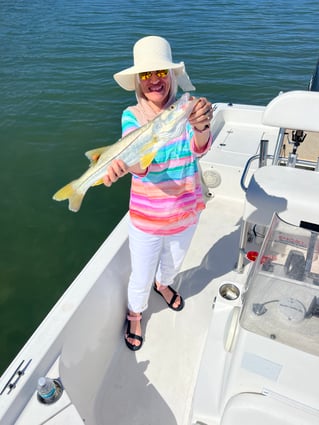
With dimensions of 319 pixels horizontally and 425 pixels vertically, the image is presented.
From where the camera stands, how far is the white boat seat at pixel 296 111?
2.89 metres

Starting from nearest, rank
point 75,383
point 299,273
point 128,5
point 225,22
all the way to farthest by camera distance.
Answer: point 299,273 → point 75,383 → point 225,22 → point 128,5

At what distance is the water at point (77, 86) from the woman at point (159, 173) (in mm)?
2459

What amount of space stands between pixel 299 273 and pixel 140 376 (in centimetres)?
171

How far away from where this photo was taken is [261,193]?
9.64 feet

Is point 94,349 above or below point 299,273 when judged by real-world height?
below

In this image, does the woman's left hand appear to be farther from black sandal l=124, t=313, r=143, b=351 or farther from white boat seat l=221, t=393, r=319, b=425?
black sandal l=124, t=313, r=143, b=351

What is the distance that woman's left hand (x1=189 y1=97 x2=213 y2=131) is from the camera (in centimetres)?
189

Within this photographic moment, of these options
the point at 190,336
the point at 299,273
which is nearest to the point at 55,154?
the point at 190,336

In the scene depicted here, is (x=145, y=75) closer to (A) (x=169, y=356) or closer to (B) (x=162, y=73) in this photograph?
(B) (x=162, y=73)

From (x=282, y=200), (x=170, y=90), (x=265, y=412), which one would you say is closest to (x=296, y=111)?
(x=282, y=200)

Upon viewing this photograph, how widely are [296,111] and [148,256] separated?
1755mm

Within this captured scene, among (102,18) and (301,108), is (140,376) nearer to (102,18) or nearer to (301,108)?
(301,108)

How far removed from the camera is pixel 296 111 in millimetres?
2945

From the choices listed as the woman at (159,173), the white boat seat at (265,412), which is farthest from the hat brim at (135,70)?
the white boat seat at (265,412)
